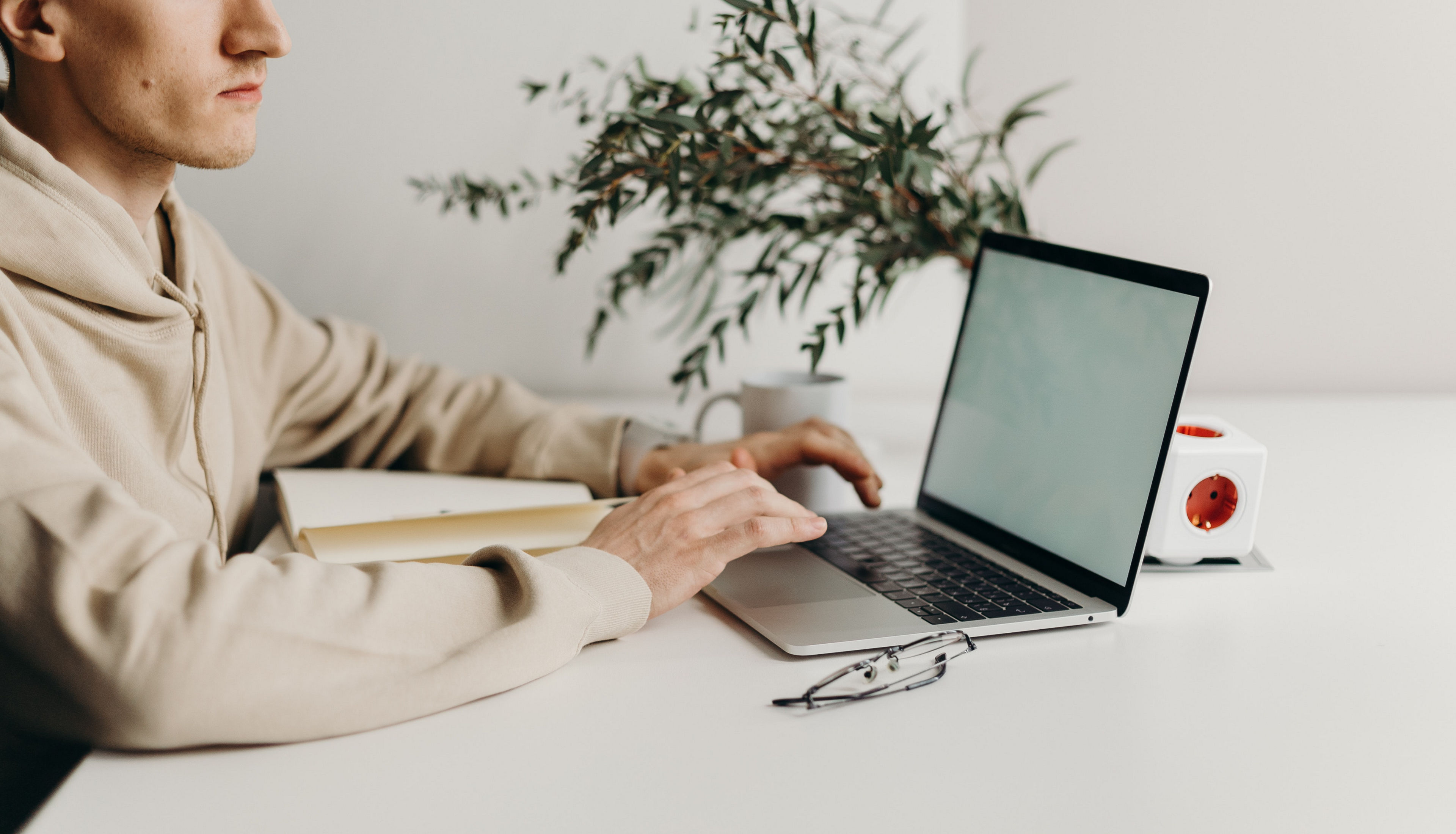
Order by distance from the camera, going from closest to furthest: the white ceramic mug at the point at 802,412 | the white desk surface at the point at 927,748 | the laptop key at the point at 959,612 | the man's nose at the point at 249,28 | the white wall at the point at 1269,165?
the white desk surface at the point at 927,748
the laptop key at the point at 959,612
the man's nose at the point at 249,28
the white ceramic mug at the point at 802,412
the white wall at the point at 1269,165

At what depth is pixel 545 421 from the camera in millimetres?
1183

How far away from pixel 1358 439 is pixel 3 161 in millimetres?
1413

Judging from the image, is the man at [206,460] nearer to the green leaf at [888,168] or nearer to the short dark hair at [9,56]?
the short dark hair at [9,56]

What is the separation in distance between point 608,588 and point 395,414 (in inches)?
23.9

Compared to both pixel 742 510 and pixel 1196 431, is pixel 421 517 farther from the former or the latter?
pixel 1196 431

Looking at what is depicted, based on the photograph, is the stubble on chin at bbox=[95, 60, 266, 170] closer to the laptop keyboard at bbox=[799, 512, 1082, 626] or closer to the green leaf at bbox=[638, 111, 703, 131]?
the green leaf at bbox=[638, 111, 703, 131]

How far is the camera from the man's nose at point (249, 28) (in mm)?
844

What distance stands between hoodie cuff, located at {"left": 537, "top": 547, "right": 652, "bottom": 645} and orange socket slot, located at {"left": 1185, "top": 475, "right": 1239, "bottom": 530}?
0.47 metres

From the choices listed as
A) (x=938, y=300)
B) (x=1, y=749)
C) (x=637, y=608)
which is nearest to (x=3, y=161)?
(x=1, y=749)

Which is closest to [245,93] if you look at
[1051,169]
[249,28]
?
[249,28]

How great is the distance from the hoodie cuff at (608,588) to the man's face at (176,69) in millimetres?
446

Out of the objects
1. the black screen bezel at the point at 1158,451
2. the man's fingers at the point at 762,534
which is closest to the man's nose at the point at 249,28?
the man's fingers at the point at 762,534

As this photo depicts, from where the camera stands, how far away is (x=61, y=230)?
739 mm

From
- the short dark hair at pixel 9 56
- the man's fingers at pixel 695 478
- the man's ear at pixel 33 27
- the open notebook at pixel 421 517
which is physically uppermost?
the man's ear at pixel 33 27
